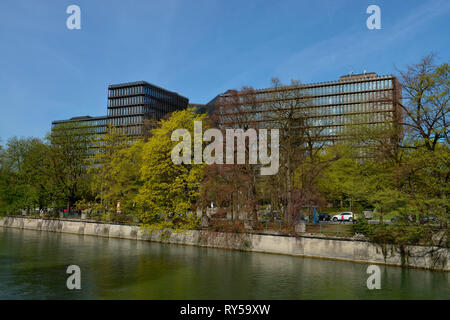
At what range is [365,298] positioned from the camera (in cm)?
2127

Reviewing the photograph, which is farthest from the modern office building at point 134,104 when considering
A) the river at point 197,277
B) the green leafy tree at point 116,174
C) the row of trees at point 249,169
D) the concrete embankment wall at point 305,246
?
the river at point 197,277

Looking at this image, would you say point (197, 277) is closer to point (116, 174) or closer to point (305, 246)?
point (305, 246)

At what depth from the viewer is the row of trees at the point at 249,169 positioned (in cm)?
2941

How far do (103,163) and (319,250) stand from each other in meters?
36.2

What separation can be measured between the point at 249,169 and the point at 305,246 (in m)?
10.5

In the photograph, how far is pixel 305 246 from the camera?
113ft

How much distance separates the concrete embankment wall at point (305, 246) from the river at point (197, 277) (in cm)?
90

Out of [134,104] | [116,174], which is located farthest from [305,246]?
[134,104]

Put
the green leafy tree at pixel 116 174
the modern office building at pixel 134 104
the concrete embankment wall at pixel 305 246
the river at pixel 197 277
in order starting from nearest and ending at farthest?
the river at pixel 197 277 → the concrete embankment wall at pixel 305 246 → the green leafy tree at pixel 116 174 → the modern office building at pixel 134 104

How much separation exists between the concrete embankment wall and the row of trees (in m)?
2.36

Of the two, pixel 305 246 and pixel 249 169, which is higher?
pixel 249 169

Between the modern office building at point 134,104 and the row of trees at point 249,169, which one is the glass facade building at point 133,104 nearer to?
the modern office building at point 134,104

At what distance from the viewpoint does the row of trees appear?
2941 cm

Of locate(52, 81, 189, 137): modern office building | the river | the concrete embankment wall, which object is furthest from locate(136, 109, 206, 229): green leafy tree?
locate(52, 81, 189, 137): modern office building
